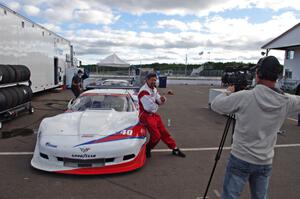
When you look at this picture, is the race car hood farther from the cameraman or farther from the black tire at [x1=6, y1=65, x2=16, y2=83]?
the black tire at [x1=6, y1=65, x2=16, y2=83]

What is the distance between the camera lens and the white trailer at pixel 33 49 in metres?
10.4

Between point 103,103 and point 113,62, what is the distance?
852 inches

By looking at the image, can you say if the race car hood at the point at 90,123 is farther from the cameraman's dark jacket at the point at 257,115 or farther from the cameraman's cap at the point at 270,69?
the cameraman's cap at the point at 270,69

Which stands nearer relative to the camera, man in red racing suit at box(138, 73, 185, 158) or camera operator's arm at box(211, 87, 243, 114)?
camera operator's arm at box(211, 87, 243, 114)

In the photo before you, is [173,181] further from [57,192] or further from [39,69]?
[39,69]

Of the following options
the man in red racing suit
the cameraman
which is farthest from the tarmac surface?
the cameraman

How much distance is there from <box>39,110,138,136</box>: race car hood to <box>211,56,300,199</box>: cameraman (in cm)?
284

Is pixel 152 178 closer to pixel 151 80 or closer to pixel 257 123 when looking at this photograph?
pixel 151 80

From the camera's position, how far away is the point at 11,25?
10.8 metres

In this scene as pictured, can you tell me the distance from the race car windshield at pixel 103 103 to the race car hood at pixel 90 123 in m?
0.31

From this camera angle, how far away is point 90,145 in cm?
471

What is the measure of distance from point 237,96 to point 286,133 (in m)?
6.86

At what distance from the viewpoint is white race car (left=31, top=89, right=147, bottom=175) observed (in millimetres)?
4648

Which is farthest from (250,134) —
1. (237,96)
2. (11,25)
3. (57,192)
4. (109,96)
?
(11,25)
